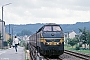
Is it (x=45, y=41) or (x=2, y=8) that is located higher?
(x=2, y=8)

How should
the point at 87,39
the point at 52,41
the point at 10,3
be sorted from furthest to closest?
the point at 87,39 < the point at 10,3 < the point at 52,41

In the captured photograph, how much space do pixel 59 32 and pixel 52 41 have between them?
1136mm

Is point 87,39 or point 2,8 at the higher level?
point 2,8

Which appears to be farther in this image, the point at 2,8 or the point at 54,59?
the point at 2,8

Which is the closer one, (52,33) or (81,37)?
(52,33)

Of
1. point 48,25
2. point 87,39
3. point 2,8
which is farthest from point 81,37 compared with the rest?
point 48,25

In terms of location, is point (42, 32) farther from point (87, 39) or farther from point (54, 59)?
point (87, 39)

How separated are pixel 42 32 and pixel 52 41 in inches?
50.5

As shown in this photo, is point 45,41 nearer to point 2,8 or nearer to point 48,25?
point 48,25

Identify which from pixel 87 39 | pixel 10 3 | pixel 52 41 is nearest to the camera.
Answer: pixel 52 41

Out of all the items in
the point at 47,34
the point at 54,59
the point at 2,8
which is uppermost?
the point at 2,8

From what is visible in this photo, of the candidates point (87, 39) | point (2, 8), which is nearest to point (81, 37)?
point (87, 39)

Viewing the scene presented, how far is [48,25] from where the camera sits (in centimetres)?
3253

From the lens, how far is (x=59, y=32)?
3161 cm
